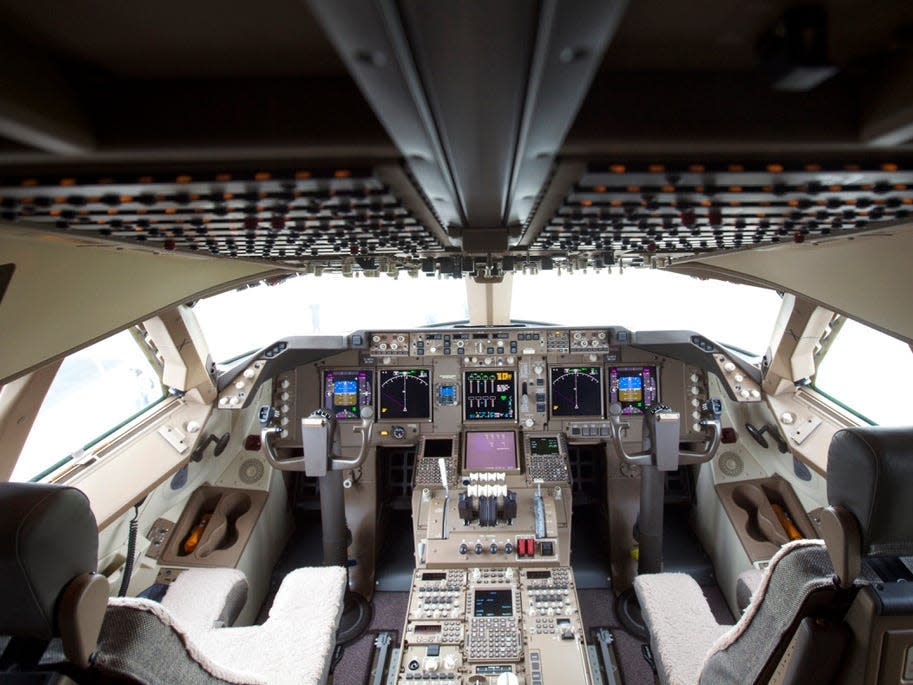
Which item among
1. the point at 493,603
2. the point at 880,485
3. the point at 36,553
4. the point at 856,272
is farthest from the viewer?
the point at 493,603

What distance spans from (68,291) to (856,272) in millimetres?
2275

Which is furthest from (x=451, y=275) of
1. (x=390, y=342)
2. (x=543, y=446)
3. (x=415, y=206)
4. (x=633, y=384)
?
(x=633, y=384)

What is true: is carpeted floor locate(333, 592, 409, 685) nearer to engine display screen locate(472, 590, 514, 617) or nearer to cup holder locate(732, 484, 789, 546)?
engine display screen locate(472, 590, 514, 617)

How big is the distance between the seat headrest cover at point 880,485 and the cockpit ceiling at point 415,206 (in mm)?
500

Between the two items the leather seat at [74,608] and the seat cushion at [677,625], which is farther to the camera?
the seat cushion at [677,625]

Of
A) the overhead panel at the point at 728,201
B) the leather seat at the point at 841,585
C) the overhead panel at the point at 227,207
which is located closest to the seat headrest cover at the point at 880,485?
the leather seat at the point at 841,585

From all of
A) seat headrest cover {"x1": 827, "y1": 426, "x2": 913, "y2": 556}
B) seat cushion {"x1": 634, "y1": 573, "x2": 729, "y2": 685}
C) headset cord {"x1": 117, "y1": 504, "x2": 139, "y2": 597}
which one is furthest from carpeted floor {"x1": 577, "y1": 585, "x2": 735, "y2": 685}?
headset cord {"x1": 117, "y1": 504, "x2": 139, "y2": 597}

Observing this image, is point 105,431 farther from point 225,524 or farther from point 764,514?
point 764,514

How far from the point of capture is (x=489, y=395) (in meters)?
3.74

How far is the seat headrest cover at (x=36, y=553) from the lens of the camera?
0.89 metres

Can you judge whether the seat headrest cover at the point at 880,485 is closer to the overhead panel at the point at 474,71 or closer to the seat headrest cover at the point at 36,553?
the overhead panel at the point at 474,71

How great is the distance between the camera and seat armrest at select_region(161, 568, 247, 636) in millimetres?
2557

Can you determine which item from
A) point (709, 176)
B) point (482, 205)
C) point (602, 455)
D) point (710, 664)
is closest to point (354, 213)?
point (482, 205)

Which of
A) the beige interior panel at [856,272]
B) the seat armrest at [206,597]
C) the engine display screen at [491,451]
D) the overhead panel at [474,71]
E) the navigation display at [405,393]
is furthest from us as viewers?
the navigation display at [405,393]
